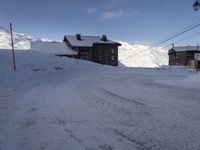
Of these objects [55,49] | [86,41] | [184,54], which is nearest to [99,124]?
[55,49]

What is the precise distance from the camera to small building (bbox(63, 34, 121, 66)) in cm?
4887

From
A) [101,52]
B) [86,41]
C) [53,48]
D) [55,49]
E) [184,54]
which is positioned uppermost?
[86,41]

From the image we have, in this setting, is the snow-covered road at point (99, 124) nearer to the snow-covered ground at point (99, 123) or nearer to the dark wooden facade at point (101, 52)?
the snow-covered ground at point (99, 123)

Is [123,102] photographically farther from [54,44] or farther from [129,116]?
[54,44]

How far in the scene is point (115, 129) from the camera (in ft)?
13.7

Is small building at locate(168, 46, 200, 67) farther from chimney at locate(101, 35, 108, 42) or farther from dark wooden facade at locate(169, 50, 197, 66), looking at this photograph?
chimney at locate(101, 35, 108, 42)

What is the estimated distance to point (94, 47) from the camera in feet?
170

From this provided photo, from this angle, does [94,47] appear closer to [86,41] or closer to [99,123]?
[86,41]

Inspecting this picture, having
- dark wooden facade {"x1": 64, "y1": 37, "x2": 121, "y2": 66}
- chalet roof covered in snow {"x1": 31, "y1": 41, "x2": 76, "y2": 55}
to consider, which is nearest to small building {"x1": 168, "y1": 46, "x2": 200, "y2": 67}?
dark wooden facade {"x1": 64, "y1": 37, "x2": 121, "y2": 66}

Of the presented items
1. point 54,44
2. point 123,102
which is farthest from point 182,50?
point 123,102

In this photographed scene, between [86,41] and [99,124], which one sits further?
[86,41]

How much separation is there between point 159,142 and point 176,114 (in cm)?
192

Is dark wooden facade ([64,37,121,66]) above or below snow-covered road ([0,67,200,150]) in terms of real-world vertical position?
above

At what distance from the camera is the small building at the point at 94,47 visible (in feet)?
160
